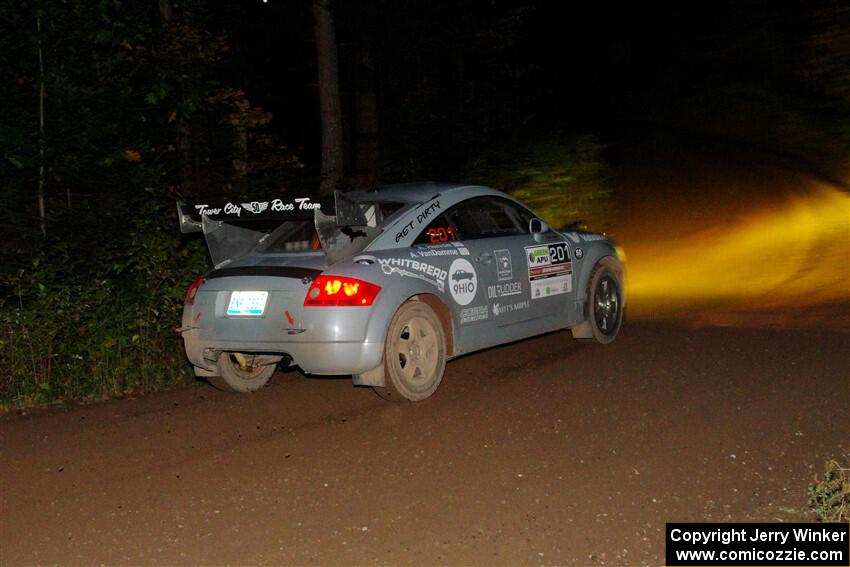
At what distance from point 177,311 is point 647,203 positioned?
55.5 ft

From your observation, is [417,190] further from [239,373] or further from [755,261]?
[755,261]

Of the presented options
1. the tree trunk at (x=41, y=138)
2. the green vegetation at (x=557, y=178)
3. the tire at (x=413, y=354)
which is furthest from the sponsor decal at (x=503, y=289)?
the green vegetation at (x=557, y=178)

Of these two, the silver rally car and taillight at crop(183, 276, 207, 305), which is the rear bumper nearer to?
the silver rally car

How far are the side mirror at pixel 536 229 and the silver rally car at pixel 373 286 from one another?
16 mm

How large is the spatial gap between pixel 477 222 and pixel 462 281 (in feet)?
2.72

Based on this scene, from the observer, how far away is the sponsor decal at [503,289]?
27.2 feet

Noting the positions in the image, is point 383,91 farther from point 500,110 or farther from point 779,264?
point 779,264

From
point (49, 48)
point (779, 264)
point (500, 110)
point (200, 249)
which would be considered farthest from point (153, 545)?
point (500, 110)

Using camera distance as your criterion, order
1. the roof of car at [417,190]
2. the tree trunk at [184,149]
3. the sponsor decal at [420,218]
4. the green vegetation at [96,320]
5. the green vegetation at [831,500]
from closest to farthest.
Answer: the green vegetation at [831,500] → the sponsor decal at [420,218] → the roof of car at [417,190] → the green vegetation at [96,320] → the tree trunk at [184,149]

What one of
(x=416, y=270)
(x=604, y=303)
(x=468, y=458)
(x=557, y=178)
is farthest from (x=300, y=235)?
(x=557, y=178)

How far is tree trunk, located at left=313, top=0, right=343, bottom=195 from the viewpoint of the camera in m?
17.0

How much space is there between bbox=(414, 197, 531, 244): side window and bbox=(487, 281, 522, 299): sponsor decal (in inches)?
18.6

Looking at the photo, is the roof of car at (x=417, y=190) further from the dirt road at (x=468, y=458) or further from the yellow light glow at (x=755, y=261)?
the yellow light glow at (x=755, y=261)

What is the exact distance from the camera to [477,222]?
8.65m
